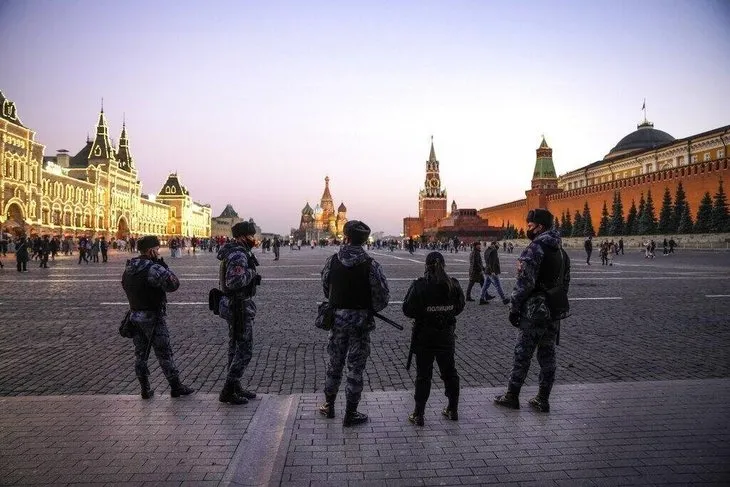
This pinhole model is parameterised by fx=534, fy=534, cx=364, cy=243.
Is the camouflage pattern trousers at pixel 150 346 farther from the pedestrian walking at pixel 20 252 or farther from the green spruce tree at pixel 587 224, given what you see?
the green spruce tree at pixel 587 224

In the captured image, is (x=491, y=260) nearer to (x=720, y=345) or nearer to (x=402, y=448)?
(x=720, y=345)

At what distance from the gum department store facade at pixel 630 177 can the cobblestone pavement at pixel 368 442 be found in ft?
158

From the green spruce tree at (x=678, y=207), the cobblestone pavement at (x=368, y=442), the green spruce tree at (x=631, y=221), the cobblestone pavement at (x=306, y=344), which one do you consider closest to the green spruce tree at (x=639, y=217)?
the green spruce tree at (x=631, y=221)

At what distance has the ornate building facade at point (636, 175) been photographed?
47094mm

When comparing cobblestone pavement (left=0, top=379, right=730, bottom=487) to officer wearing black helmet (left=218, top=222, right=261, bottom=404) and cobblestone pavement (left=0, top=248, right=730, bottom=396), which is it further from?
cobblestone pavement (left=0, top=248, right=730, bottom=396)

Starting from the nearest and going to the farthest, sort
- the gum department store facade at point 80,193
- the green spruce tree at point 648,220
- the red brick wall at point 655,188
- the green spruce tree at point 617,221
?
the red brick wall at point 655,188, the green spruce tree at point 648,220, the gum department store facade at point 80,193, the green spruce tree at point 617,221

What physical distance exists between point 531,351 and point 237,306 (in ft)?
8.36

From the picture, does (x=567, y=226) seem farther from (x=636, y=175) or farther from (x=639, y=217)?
(x=639, y=217)

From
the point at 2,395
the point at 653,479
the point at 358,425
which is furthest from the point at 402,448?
the point at 2,395

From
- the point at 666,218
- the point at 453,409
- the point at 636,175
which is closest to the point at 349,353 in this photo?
the point at 453,409

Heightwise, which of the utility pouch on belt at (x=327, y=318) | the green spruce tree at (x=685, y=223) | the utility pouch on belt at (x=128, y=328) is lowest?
the utility pouch on belt at (x=128, y=328)

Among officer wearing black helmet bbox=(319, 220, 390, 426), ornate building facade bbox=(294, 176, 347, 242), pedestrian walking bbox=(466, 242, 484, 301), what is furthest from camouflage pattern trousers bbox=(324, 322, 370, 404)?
ornate building facade bbox=(294, 176, 347, 242)

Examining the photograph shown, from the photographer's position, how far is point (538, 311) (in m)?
4.41

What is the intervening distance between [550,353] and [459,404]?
2.89 feet
